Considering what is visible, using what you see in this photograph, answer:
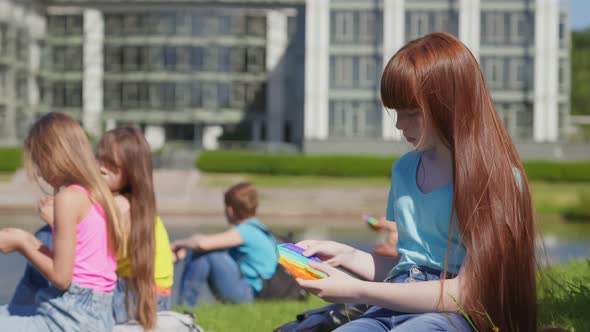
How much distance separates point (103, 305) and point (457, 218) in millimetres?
1814

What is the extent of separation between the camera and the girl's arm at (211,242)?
617 centimetres

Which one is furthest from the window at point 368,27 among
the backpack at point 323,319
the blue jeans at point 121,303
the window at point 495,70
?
the backpack at point 323,319

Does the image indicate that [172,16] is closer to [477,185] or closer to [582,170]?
[582,170]

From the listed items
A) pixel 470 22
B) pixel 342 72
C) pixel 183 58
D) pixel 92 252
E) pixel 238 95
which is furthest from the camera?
pixel 238 95

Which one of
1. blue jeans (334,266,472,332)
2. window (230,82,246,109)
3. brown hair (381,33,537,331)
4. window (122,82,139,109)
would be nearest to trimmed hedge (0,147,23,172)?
window (122,82,139,109)

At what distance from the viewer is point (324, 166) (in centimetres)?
3947

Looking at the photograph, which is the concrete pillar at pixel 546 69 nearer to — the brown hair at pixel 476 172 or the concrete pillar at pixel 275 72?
the concrete pillar at pixel 275 72

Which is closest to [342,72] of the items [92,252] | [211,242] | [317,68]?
[317,68]

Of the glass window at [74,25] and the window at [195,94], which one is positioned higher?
the glass window at [74,25]

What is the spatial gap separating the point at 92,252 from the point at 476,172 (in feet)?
6.25

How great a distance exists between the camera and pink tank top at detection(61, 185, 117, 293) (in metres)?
3.78

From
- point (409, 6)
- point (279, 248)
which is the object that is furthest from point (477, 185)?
point (409, 6)

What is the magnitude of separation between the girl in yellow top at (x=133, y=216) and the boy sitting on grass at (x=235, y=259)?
1.77 metres

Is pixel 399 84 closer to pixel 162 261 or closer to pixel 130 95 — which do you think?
pixel 162 261
